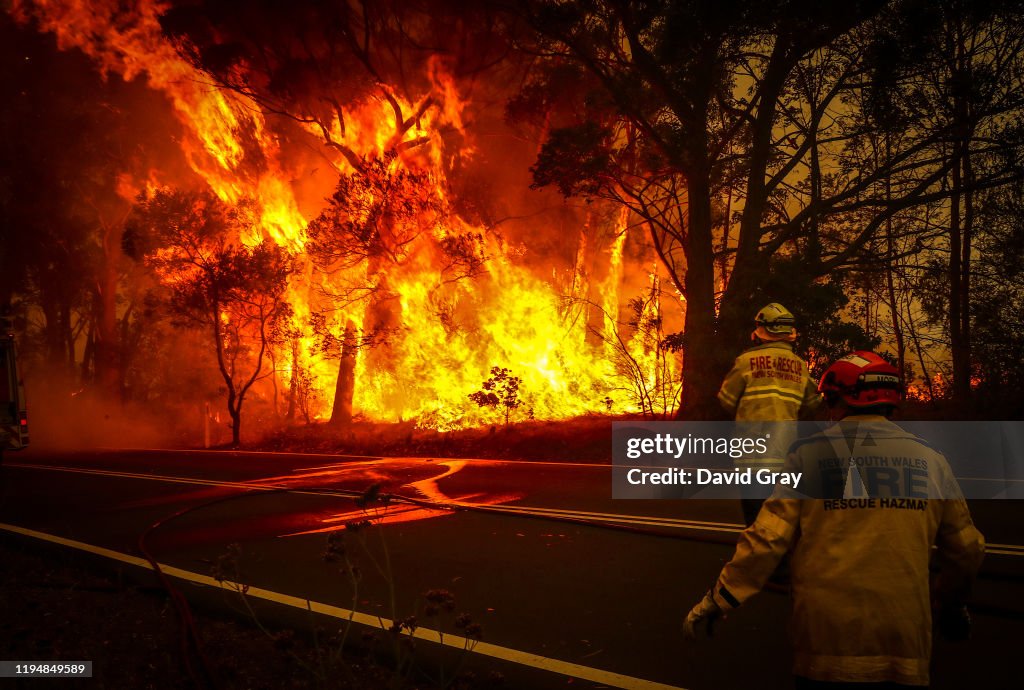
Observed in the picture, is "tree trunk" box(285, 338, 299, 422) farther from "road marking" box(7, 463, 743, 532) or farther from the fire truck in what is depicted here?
"road marking" box(7, 463, 743, 532)

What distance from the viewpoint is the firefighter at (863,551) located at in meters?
2.41

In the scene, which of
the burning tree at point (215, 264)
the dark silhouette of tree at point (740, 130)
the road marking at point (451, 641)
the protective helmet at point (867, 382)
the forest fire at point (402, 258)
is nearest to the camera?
the protective helmet at point (867, 382)

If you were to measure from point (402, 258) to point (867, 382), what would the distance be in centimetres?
2117

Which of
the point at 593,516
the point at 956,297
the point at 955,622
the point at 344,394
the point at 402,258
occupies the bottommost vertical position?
the point at 593,516

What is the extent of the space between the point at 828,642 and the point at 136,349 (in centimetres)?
4410

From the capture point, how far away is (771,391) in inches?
206

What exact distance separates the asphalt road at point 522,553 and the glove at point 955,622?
156 cm

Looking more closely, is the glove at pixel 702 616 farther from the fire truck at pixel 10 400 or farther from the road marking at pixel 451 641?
the fire truck at pixel 10 400

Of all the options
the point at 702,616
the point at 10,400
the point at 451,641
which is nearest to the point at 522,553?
the point at 451,641

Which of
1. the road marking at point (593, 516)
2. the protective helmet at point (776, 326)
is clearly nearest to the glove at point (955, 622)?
the protective helmet at point (776, 326)

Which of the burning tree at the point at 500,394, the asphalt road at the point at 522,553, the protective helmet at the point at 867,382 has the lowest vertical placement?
the asphalt road at the point at 522,553

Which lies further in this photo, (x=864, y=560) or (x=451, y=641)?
(x=451, y=641)

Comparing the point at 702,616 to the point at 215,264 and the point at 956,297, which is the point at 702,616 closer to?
the point at 956,297

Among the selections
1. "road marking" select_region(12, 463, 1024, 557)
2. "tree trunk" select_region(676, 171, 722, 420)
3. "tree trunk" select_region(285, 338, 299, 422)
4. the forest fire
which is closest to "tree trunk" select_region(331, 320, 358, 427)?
the forest fire
